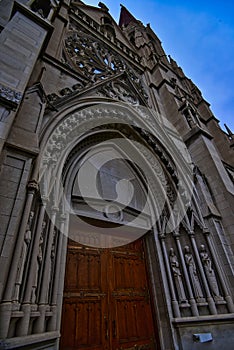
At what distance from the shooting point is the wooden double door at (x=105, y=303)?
2.71 meters

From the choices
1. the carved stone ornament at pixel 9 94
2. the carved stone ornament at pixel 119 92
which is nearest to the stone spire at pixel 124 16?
the carved stone ornament at pixel 119 92

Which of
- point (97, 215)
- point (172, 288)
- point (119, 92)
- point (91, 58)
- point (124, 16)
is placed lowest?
point (172, 288)

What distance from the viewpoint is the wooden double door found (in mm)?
2709

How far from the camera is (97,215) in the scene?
145 inches

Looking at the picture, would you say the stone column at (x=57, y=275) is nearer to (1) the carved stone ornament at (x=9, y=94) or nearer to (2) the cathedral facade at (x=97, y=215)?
(2) the cathedral facade at (x=97, y=215)

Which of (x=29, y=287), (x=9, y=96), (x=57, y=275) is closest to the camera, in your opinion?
(x=29, y=287)

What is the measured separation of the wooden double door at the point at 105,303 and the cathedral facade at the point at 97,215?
2cm

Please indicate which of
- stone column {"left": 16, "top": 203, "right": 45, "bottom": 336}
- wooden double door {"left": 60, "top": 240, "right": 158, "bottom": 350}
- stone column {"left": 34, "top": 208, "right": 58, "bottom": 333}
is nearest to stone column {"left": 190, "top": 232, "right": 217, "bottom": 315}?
wooden double door {"left": 60, "top": 240, "right": 158, "bottom": 350}

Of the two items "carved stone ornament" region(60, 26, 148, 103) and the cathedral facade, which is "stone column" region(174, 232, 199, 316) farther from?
"carved stone ornament" region(60, 26, 148, 103)

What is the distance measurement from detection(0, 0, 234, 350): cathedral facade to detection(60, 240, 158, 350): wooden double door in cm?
2

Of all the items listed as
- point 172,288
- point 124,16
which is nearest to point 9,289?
point 172,288

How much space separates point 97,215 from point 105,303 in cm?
146

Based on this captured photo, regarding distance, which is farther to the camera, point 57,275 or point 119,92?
point 119,92

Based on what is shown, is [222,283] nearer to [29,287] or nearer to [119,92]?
[29,287]
